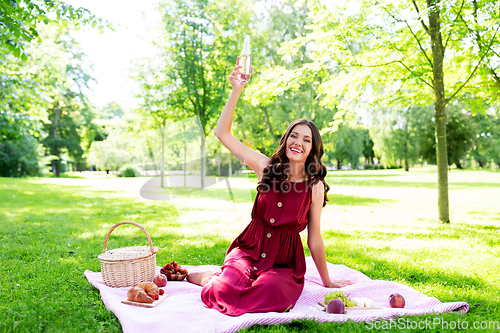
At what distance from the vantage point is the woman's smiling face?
11.8 ft

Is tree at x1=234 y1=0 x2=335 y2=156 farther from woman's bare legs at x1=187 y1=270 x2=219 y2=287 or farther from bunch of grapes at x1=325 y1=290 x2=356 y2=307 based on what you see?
bunch of grapes at x1=325 y1=290 x2=356 y2=307

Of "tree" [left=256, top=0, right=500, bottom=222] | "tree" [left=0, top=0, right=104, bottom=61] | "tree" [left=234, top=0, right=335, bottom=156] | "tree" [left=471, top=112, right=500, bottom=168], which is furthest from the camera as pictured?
"tree" [left=471, top=112, right=500, bottom=168]

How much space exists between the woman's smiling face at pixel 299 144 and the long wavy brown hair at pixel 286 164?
0.17 feet

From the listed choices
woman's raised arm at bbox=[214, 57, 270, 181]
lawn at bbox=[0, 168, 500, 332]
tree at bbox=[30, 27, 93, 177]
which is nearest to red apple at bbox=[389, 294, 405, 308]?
lawn at bbox=[0, 168, 500, 332]

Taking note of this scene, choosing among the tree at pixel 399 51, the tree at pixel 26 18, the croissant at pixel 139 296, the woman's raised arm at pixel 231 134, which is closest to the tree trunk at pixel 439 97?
the tree at pixel 399 51

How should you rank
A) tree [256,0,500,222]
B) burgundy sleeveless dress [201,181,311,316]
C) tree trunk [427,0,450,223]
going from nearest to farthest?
burgundy sleeveless dress [201,181,311,316] → tree [256,0,500,222] → tree trunk [427,0,450,223]

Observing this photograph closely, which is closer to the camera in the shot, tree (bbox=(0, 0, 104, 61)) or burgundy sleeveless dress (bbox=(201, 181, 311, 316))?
burgundy sleeveless dress (bbox=(201, 181, 311, 316))

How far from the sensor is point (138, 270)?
12.4 ft

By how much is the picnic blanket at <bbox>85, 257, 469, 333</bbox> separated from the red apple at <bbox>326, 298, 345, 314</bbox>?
42 millimetres

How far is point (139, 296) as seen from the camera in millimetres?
3285

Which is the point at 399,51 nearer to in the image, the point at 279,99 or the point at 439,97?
the point at 439,97

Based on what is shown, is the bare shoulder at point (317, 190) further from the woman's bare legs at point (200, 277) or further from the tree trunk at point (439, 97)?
the tree trunk at point (439, 97)

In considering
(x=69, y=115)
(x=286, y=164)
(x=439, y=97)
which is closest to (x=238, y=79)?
(x=286, y=164)

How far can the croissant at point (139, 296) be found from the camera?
3.27 m
